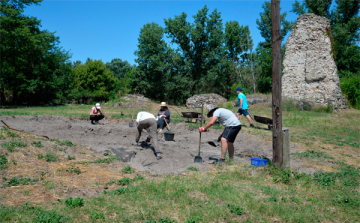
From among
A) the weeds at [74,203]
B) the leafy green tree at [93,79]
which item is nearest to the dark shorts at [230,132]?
the weeds at [74,203]

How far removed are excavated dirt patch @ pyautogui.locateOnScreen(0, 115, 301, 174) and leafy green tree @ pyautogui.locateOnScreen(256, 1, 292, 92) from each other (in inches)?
1126

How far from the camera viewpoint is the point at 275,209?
15.6 feet

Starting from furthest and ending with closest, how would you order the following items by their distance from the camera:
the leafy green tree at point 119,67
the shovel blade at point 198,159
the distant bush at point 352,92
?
the leafy green tree at point 119,67 → the distant bush at point 352,92 → the shovel blade at point 198,159

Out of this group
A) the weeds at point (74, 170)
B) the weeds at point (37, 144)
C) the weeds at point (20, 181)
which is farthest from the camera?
the weeds at point (37, 144)

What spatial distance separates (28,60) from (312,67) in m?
26.6

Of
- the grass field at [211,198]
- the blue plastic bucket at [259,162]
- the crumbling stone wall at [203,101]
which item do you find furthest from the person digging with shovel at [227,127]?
the crumbling stone wall at [203,101]

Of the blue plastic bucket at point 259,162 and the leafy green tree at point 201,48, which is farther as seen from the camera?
the leafy green tree at point 201,48

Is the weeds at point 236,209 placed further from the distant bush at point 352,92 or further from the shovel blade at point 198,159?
the distant bush at point 352,92

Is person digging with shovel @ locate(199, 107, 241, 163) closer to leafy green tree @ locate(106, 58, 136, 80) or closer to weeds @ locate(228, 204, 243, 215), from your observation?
weeds @ locate(228, 204, 243, 215)

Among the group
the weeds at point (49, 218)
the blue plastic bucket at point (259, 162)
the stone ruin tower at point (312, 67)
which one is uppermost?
the stone ruin tower at point (312, 67)

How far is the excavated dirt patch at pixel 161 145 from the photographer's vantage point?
26.5ft

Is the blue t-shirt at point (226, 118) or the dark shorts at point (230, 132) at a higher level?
the blue t-shirt at point (226, 118)

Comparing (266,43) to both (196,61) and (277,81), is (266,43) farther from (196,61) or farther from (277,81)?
(277,81)

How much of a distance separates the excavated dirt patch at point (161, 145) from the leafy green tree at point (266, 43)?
1126 inches
